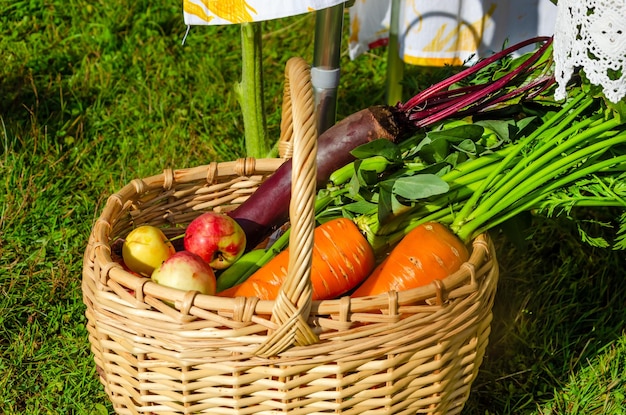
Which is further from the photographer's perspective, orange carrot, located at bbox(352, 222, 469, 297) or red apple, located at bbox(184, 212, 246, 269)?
red apple, located at bbox(184, 212, 246, 269)

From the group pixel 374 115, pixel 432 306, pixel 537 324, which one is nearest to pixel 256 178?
pixel 374 115

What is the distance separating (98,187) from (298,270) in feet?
4.30

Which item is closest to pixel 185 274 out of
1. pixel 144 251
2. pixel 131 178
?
pixel 144 251

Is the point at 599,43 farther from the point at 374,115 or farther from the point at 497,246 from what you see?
the point at 497,246

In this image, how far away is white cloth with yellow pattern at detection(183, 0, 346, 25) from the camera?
1573 millimetres

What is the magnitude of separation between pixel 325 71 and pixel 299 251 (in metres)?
0.89

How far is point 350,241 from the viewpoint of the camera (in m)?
1.53

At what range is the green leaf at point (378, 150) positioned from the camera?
1528mm

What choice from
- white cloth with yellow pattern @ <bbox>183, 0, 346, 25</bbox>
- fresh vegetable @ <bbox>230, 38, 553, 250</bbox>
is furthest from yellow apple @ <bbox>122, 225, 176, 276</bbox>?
white cloth with yellow pattern @ <bbox>183, 0, 346, 25</bbox>

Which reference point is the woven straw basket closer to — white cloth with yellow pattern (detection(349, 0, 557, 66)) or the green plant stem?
the green plant stem

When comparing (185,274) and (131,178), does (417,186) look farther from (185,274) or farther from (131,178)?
(131,178)

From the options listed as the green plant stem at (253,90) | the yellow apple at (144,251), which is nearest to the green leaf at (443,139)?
the yellow apple at (144,251)

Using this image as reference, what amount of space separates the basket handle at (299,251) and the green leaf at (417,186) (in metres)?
0.31

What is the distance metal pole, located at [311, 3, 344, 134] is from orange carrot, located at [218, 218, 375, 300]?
0.50 m
